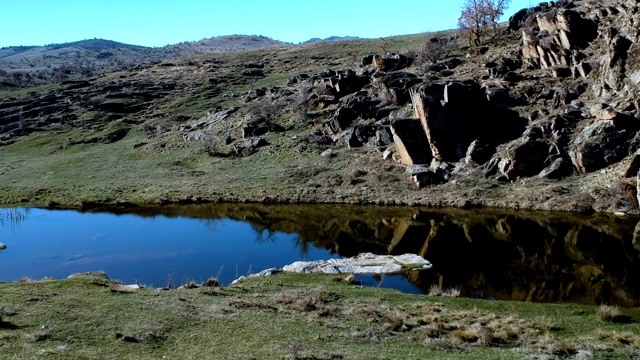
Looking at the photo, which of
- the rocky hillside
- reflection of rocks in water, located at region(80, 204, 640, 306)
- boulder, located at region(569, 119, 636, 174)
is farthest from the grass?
boulder, located at region(569, 119, 636, 174)

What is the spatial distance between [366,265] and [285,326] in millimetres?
13284

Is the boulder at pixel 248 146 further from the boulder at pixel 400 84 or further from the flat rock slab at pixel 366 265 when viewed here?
the flat rock slab at pixel 366 265

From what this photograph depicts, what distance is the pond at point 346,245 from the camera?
27531 millimetres

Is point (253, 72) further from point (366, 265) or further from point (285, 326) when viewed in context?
point (285, 326)

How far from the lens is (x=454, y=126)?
176 feet

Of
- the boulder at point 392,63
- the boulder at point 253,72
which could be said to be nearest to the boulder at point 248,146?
the boulder at point 392,63

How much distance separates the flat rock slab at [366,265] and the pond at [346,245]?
97 centimetres

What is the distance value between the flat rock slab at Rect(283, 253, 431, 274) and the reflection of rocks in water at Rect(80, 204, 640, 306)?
100 cm

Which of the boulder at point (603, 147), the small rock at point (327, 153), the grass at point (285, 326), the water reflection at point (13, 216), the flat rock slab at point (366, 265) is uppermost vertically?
the boulder at point (603, 147)

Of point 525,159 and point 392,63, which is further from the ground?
point 392,63

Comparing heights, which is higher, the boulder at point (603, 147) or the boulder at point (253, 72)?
the boulder at point (253, 72)

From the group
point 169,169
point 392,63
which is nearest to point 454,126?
point 392,63

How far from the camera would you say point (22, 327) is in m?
16.6

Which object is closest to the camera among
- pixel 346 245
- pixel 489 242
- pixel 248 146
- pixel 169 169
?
pixel 489 242
